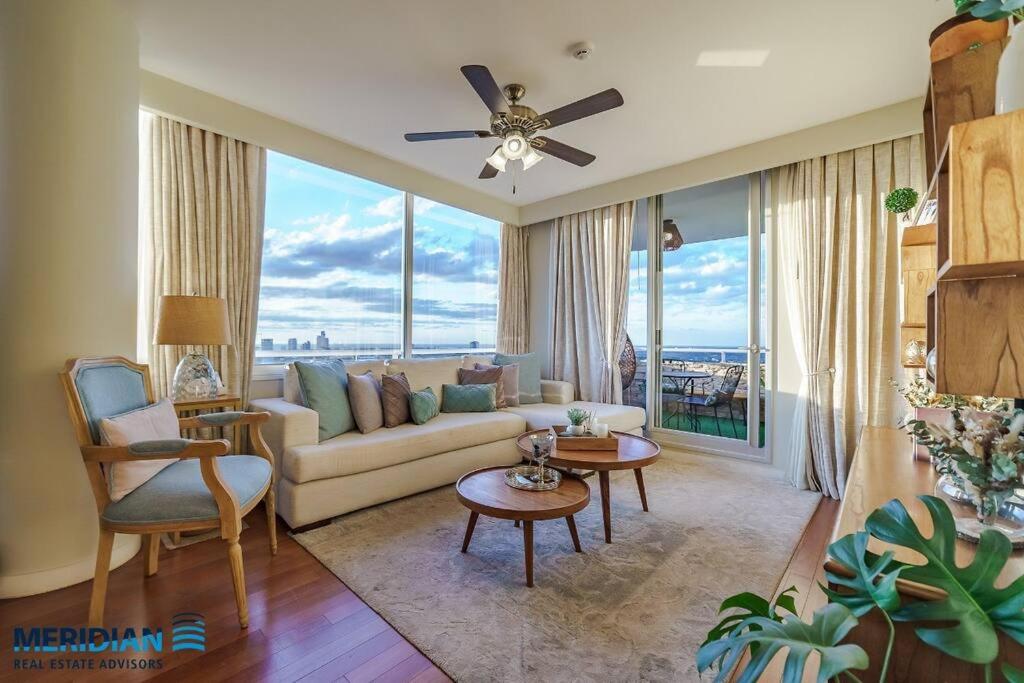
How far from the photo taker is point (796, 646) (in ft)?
1.93

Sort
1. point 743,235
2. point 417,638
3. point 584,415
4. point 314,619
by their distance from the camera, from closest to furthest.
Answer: point 417,638, point 314,619, point 584,415, point 743,235

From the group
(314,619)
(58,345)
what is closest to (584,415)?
(314,619)

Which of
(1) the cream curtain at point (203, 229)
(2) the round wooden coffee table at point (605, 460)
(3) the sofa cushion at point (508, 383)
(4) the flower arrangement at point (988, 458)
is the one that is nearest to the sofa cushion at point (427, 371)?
(3) the sofa cushion at point (508, 383)

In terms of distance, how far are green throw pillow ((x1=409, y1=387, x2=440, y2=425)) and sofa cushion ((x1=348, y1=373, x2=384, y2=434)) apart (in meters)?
0.22

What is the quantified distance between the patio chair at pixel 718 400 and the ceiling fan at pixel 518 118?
2.35m

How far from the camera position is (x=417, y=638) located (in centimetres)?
156

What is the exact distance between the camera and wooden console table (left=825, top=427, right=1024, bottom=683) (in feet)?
2.60

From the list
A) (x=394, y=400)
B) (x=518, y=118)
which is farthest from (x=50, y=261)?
(x=518, y=118)

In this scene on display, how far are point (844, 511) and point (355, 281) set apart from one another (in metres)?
3.58

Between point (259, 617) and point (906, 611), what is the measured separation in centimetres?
200

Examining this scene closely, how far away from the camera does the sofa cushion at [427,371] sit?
3564 mm

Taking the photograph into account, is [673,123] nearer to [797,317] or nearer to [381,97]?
[797,317]

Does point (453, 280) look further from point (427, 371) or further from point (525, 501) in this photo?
point (525, 501)

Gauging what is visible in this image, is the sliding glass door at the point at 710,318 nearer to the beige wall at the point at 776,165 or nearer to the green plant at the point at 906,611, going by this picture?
the beige wall at the point at 776,165
